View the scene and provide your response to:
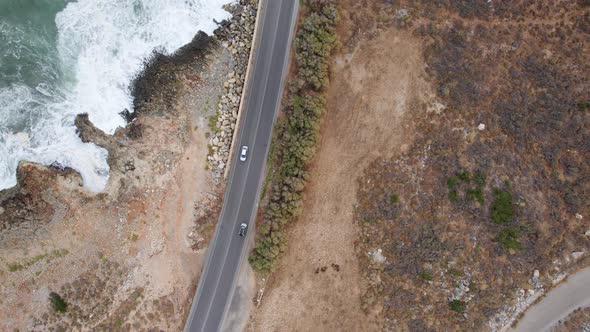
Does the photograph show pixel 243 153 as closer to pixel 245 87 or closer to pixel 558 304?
pixel 245 87

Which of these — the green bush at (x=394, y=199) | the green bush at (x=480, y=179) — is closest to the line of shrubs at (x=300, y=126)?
the green bush at (x=394, y=199)

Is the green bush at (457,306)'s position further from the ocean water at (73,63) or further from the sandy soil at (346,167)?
the ocean water at (73,63)

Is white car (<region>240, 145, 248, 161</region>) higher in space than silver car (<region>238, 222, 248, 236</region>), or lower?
higher

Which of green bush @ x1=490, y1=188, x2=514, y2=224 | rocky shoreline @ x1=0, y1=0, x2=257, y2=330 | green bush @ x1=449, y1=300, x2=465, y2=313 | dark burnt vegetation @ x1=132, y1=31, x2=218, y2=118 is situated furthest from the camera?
dark burnt vegetation @ x1=132, y1=31, x2=218, y2=118

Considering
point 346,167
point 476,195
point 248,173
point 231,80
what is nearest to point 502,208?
point 476,195

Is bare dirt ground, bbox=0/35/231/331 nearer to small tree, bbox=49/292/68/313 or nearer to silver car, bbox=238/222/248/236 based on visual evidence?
small tree, bbox=49/292/68/313

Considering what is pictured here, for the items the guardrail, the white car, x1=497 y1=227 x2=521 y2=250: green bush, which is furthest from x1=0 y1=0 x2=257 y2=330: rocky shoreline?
x1=497 y1=227 x2=521 y2=250: green bush

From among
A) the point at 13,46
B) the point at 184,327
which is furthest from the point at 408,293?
the point at 13,46
